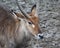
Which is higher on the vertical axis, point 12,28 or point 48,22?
point 12,28

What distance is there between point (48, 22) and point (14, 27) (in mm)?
2014

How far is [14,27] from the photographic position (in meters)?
5.18

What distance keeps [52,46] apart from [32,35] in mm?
829

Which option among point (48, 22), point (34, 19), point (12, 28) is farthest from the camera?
point (48, 22)

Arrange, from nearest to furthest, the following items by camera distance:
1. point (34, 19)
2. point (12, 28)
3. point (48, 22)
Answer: point (12, 28)
point (34, 19)
point (48, 22)

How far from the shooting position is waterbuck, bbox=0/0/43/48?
Answer: 16.8ft

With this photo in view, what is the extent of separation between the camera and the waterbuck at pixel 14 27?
5109mm

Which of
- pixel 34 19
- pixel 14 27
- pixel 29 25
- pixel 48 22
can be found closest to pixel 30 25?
pixel 29 25

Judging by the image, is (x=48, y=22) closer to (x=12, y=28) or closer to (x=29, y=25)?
(x=29, y=25)

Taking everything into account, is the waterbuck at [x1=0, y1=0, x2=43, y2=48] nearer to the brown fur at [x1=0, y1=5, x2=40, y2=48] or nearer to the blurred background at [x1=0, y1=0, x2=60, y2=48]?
the brown fur at [x1=0, y1=5, x2=40, y2=48]

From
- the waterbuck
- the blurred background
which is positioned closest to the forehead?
the waterbuck

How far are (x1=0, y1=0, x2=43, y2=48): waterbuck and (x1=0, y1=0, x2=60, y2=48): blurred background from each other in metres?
0.41

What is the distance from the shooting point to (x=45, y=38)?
20.3 feet

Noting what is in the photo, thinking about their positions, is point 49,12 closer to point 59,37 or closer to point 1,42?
point 59,37
